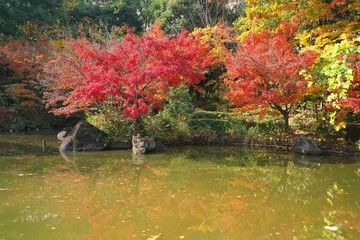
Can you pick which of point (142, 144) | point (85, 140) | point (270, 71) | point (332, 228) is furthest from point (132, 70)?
point (332, 228)

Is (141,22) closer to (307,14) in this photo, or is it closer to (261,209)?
(307,14)

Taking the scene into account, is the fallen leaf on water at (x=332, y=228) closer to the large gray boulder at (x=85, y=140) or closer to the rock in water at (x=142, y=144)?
the rock in water at (x=142, y=144)

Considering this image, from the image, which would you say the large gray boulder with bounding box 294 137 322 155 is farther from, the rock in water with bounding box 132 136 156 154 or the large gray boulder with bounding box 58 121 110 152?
the large gray boulder with bounding box 58 121 110 152

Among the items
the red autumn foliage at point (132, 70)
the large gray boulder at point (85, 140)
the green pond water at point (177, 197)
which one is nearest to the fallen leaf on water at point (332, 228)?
the green pond water at point (177, 197)

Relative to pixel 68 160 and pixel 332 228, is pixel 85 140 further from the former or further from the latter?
pixel 332 228

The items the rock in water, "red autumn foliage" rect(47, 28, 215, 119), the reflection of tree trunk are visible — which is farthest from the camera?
the rock in water

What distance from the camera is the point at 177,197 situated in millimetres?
6328

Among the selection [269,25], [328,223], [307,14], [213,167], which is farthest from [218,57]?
[328,223]

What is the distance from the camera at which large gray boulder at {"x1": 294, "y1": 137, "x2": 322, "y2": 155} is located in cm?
1103

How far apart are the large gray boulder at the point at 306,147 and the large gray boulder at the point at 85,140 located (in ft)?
21.6

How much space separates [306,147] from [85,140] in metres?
7.49

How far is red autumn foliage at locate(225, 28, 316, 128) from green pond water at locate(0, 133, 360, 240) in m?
2.07

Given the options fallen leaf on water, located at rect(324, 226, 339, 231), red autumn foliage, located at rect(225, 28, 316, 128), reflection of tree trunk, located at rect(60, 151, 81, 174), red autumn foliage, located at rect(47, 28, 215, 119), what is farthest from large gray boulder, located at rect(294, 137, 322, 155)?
reflection of tree trunk, located at rect(60, 151, 81, 174)

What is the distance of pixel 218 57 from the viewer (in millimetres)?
16891
